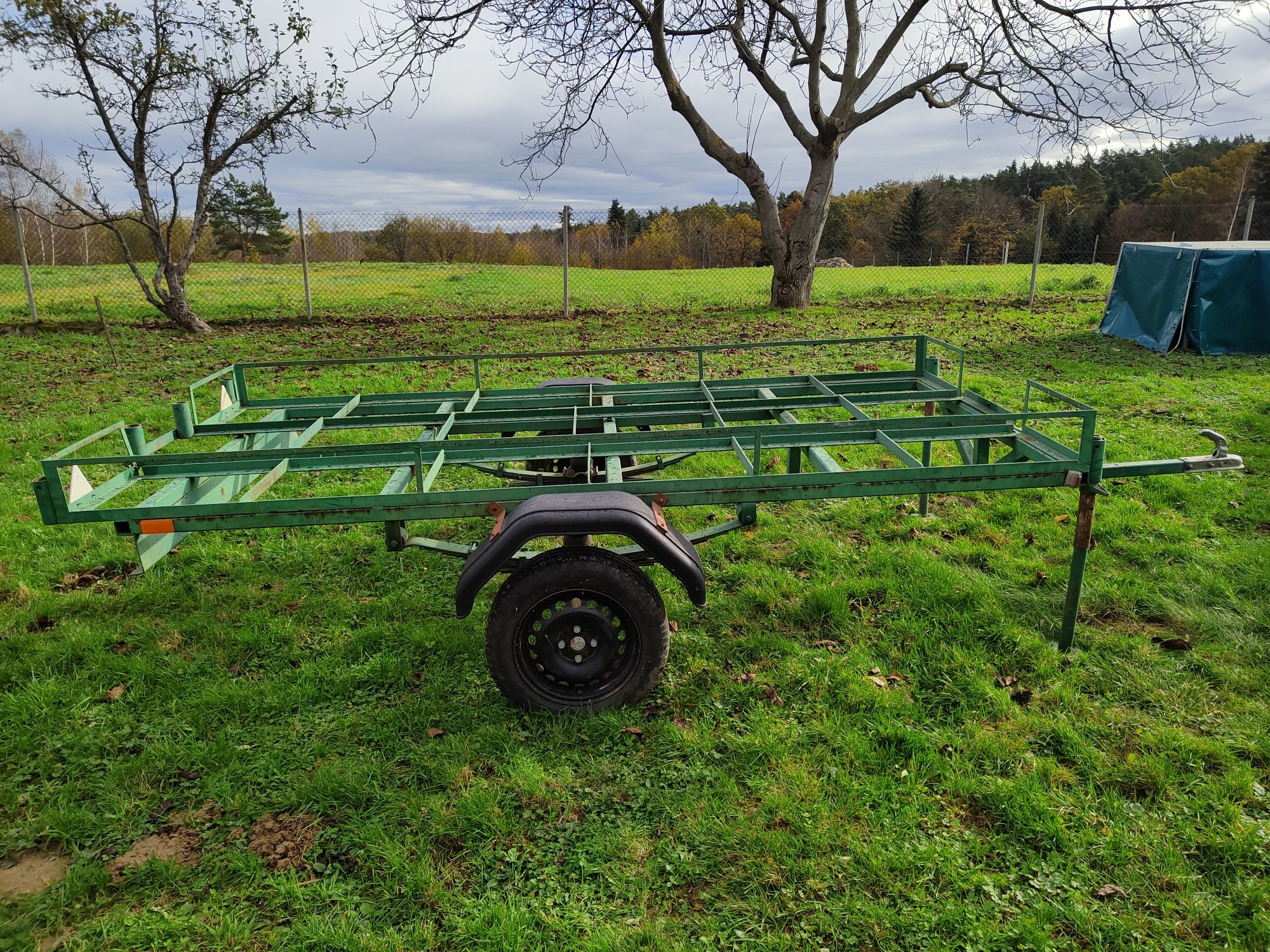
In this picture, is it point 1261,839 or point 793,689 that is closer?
point 1261,839

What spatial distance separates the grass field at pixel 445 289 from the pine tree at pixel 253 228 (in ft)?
60.9

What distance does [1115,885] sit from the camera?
2.67 meters

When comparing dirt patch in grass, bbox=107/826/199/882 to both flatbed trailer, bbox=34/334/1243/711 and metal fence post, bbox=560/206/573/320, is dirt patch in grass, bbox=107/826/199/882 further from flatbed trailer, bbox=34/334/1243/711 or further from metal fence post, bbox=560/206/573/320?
metal fence post, bbox=560/206/573/320

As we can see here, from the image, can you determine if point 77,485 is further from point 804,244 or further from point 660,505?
point 804,244

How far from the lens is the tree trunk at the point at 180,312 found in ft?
46.9

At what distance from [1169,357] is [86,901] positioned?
13.7 metres

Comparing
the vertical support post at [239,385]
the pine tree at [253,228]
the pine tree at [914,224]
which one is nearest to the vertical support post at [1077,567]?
the vertical support post at [239,385]

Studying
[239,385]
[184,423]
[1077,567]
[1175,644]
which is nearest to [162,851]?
[184,423]

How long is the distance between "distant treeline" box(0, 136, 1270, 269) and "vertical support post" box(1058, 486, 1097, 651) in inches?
447

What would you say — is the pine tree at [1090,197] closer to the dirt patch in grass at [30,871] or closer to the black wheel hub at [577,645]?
the black wheel hub at [577,645]

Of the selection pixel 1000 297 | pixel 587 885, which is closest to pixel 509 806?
pixel 587 885

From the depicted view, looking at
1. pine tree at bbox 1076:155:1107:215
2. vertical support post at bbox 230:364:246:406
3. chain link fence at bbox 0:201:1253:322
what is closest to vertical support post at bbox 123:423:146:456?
vertical support post at bbox 230:364:246:406

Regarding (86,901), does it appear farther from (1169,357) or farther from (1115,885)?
(1169,357)

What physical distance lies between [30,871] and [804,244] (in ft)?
50.3
